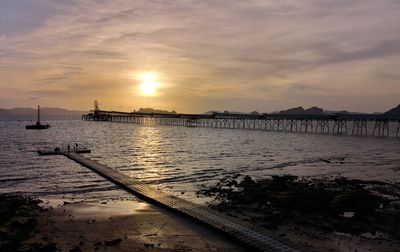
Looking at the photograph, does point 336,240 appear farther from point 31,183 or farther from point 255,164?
point 255,164

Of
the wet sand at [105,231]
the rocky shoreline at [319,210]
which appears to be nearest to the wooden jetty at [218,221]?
the wet sand at [105,231]

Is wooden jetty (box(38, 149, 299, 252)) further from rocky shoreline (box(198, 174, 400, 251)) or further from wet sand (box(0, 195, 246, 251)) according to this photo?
rocky shoreline (box(198, 174, 400, 251))

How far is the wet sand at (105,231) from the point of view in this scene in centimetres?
1361

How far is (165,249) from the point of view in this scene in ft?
44.0

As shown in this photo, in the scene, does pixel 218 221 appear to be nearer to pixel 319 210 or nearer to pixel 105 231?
pixel 105 231

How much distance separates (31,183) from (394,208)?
22.0 metres

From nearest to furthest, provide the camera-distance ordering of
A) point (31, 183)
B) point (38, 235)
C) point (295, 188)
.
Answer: point (38, 235), point (295, 188), point (31, 183)

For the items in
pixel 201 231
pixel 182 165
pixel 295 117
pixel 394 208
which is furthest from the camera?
pixel 295 117

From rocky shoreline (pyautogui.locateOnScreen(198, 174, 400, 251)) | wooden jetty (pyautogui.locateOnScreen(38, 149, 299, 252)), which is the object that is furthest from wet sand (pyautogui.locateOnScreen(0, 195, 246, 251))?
rocky shoreline (pyautogui.locateOnScreen(198, 174, 400, 251))

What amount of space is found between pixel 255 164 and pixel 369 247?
2636cm

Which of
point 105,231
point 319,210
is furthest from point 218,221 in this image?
point 319,210

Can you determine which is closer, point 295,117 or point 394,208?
point 394,208

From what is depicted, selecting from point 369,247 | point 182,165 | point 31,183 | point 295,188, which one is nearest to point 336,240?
point 369,247

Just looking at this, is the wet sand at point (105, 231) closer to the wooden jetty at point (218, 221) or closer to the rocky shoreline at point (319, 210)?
the wooden jetty at point (218, 221)
